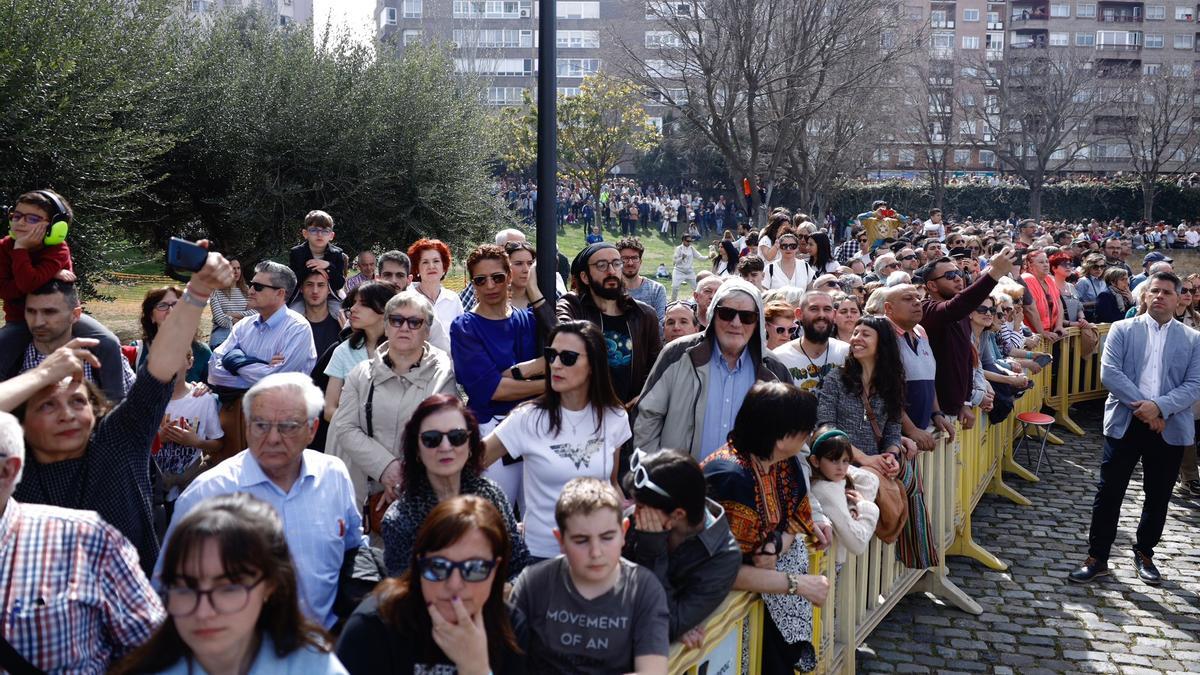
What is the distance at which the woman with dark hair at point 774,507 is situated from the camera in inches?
175

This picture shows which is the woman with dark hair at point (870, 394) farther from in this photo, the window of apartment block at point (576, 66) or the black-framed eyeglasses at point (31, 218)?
the window of apartment block at point (576, 66)

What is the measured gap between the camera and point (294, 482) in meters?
3.88

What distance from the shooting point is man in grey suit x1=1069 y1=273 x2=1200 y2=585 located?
7.73 meters

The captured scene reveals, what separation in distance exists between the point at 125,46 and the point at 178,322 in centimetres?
1344

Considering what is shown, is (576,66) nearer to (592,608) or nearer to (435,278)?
(435,278)

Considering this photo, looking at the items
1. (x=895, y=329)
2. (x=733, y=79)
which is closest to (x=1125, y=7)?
(x=733, y=79)

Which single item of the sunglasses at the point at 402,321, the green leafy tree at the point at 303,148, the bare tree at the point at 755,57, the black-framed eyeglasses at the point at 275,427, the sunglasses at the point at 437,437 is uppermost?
the bare tree at the point at 755,57

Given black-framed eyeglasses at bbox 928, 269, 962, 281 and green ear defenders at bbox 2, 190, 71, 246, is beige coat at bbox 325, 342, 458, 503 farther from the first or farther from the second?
black-framed eyeglasses at bbox 928, 269, 962, 281

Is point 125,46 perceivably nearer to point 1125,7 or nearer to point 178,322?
point 178,322

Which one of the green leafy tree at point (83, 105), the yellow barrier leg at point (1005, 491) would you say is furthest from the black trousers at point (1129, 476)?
the green leafy tree at point (83, 105)

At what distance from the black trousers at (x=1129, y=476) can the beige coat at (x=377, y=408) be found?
5.17 metres

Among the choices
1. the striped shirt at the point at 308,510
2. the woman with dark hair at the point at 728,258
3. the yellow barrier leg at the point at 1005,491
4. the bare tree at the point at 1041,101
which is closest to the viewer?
the striped shirt at the point at 308,510

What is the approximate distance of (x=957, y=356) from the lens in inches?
302

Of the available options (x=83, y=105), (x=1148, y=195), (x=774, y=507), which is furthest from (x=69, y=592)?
(x=1148, y=195)
